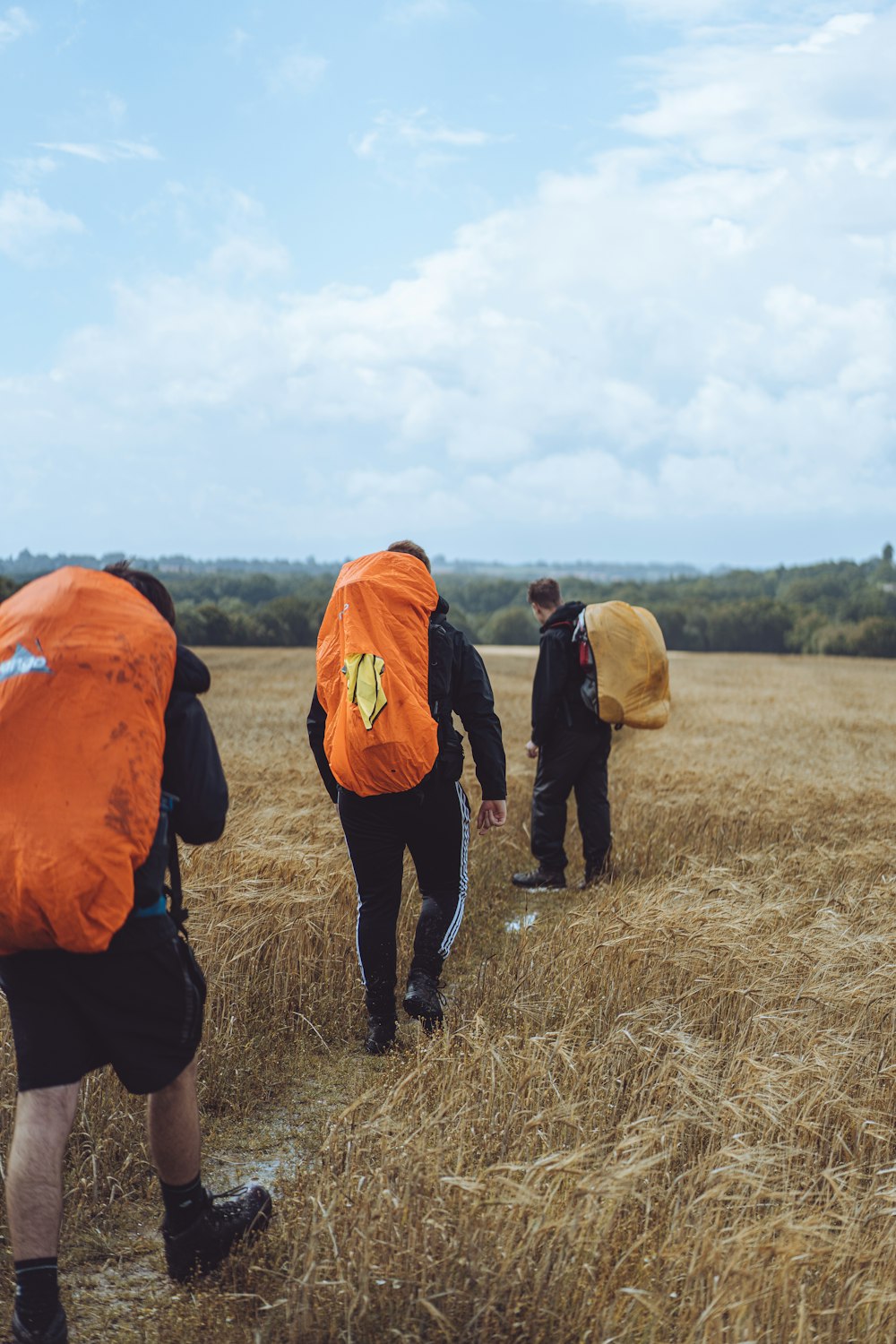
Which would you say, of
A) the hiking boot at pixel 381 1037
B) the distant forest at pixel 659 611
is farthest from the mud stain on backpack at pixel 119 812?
the distant forest at pixel 659 611

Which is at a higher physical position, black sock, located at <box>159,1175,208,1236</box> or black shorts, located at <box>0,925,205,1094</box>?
black shorts, located at <box>0,925,205,1094</box>

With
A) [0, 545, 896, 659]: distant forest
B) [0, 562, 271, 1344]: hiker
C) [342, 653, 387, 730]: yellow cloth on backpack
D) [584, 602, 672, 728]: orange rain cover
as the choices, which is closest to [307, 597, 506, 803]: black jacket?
[342, 653, 387, 730]: yellow cloth on backpack

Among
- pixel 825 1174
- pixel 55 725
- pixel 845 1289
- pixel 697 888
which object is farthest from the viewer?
pixel 697 888

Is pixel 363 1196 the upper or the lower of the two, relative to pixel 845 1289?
upper

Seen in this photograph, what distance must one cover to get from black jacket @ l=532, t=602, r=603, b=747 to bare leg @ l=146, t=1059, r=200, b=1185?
4429 millimetres

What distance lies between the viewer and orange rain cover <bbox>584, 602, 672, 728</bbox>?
6.74 m

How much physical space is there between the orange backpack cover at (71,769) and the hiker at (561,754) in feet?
15.3

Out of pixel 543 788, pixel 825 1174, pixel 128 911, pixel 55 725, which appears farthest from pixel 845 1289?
pixel 543 788

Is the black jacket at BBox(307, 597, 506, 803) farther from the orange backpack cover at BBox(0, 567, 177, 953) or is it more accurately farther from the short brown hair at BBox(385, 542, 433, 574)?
the orange backpack cover at BBox(0, 567, 177, 953)

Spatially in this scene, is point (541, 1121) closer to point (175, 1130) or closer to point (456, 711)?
point (175, 1130)

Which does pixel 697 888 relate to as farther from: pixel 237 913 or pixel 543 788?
pixel 237 913

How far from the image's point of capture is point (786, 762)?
12.2m

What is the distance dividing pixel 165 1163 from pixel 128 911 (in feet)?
2.66

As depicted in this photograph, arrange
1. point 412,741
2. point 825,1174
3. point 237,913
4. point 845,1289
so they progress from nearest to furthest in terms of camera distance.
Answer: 1. point 845,1289
2. point 825,1174
3. point 412,741
4. point 237,913
